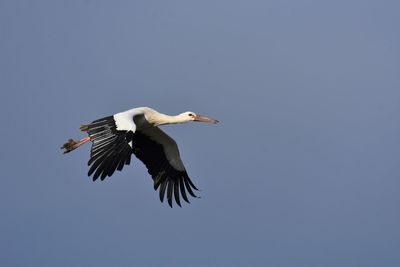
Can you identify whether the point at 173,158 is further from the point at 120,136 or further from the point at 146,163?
the point at 120,136

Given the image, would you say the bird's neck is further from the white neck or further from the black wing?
the black wing

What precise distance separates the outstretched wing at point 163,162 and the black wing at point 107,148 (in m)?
2.76

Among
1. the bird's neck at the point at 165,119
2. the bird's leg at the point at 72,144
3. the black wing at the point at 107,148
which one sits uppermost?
the bird's neck at the point at 165,119

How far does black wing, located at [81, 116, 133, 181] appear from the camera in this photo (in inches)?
561

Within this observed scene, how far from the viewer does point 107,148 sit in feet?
47.8

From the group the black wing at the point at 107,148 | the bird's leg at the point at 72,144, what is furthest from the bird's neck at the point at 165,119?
the black wing at the point at 107,148

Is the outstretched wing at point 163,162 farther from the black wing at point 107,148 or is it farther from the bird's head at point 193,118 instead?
the black wing at point 107,148

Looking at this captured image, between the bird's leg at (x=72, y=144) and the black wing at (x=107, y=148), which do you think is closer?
the black wing at (x=107, y=148)

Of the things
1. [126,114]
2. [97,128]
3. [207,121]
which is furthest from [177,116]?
[97,128]

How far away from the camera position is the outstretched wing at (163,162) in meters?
17.9

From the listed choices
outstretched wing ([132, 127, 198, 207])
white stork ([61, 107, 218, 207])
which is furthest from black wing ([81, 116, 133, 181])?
outstretched wing ([132, 127, 198, 207])

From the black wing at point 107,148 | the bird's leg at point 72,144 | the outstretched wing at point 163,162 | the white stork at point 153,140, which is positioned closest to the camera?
the black wing at point 107,148

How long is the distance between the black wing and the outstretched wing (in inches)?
109

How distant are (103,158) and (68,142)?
9.78ft
